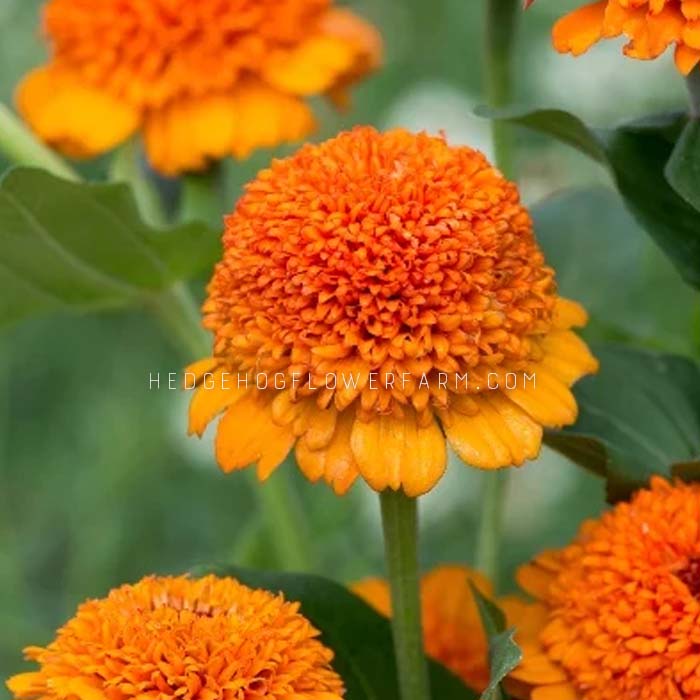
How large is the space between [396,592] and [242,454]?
0.08 meters

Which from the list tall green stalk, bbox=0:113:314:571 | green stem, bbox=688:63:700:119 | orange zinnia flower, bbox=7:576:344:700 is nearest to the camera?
orange zinnia flower, bbox=7:576:344:700

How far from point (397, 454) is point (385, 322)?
4cm

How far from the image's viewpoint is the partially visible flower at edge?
717mm

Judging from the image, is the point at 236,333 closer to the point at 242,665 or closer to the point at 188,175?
the point at 242,665

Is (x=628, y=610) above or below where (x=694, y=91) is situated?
below

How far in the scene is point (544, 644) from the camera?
0.60 m

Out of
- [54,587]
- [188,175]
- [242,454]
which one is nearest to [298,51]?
[188,175]

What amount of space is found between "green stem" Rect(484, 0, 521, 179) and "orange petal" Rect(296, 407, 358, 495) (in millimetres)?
238

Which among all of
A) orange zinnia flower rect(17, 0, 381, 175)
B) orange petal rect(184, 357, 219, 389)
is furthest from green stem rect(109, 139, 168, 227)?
orange petal rect(184, 357, 219, 389)

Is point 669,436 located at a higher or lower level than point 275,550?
higher

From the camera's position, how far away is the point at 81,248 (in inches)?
29.8

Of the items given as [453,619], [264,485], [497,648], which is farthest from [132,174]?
[497,648]

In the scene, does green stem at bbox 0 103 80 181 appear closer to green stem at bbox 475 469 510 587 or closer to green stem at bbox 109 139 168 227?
green stem at bbox 109 139 168 227

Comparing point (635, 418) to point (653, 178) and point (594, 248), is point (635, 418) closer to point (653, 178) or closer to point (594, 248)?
point (653, 178)
